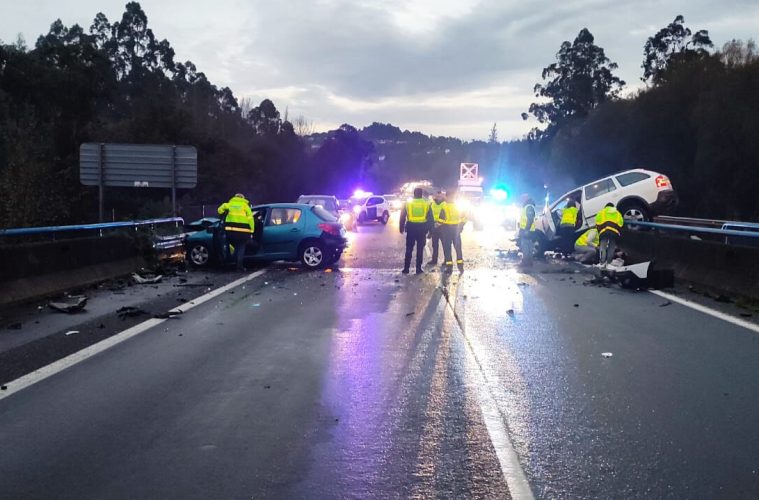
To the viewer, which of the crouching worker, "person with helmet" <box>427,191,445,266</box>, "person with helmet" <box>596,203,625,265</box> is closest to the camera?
"person with helmet" <box>596,203,625,265</box>

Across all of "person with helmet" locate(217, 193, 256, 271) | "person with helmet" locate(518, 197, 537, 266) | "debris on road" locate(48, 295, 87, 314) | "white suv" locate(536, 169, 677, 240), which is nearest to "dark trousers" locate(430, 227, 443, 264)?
"person with helmet" locate(518, 197, 537, 266)

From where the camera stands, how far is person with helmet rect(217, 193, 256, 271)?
1619 centimetres

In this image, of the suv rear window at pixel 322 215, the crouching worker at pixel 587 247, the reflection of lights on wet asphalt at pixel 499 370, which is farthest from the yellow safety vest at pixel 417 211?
the crouching worker at pixel 587 247

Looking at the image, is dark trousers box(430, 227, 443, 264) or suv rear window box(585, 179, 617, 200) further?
suv rear window box(585, 179, 617, 200)

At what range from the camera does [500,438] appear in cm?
525

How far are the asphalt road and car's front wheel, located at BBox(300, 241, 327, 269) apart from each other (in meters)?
7.02

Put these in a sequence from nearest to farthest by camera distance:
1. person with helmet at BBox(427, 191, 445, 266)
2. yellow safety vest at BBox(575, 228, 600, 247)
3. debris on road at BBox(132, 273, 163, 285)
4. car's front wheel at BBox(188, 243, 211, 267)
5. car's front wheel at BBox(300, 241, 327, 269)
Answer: debris on road at BBox(132, 273, 163, 285), car's front wheel at BBox(188, 243, 211, 267), car's front wheel at BBox(300, 241, 327, 269), person with helmet at BBox(427, 191, 445, 266), yellow safety vest at BBox(575, 228, 600, 247)

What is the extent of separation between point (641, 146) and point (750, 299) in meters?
42.4

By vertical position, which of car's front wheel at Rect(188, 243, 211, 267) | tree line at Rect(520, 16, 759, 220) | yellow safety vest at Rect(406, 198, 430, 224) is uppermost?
tree line at Rect(520, 16, 759, 220)

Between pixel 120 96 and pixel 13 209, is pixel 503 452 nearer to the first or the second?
pixel 13 209

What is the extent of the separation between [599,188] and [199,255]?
1193 centimetres

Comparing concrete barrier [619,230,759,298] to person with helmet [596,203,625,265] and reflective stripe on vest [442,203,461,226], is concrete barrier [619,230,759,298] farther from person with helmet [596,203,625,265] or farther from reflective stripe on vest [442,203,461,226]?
reflective stripe on vest [442,203,461,226]

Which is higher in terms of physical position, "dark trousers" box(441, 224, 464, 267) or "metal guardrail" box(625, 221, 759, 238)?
"metal guardrail" box(625, 221, 759, 238)

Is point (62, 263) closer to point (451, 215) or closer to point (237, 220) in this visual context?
point (237, 220)
